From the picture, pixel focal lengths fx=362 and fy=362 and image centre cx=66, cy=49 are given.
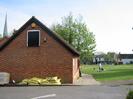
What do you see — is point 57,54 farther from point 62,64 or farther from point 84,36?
point 84,36

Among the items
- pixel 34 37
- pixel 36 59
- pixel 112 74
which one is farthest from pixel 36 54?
pixel 112 74

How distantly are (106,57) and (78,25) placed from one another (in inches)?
3562

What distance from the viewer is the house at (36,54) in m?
34.6

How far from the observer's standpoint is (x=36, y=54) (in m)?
35.1

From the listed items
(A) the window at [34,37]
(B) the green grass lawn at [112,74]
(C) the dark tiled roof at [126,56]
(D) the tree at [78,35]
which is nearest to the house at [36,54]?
(A) the window at [34,37]

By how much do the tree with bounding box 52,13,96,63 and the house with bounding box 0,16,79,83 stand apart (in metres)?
39.5

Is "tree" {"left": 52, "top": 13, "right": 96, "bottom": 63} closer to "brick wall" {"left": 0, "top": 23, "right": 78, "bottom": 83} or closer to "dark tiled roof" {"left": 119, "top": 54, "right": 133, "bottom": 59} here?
"brick wall" {"left": 0, "top": 23, "right": 78, "bottom": 83}

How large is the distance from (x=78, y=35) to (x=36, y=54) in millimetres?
42216

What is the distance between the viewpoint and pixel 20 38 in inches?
1389

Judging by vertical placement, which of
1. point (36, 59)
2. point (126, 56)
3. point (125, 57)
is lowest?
point (36, 59)

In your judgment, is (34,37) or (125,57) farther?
(125,57)

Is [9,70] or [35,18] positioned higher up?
[35,18]

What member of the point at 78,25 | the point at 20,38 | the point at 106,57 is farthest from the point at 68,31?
the point at 106,57

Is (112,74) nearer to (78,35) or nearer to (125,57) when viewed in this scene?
(78,35)
